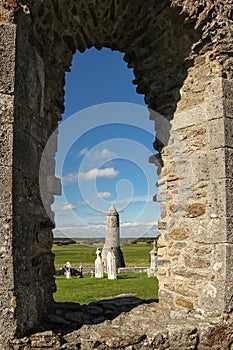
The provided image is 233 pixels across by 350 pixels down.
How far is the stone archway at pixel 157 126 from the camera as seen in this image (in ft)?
10.2

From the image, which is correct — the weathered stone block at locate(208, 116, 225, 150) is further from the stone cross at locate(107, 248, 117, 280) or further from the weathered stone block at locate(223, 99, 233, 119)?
the stone cross at locate(107, 248, 117, 280)

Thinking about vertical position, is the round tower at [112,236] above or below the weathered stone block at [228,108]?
below

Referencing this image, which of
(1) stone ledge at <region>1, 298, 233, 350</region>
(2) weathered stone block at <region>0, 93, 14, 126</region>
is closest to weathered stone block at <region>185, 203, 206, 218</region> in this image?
(1) stone ledge at <region>1, 298, 233, 350</region>

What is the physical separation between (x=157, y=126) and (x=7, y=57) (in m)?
2.47

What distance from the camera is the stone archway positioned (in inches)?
122

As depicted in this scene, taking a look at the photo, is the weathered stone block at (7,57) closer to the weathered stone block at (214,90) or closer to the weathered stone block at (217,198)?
the weathered stone block at (214,90)

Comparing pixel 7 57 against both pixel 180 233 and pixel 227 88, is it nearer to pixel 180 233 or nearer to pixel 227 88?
pixel 227 88

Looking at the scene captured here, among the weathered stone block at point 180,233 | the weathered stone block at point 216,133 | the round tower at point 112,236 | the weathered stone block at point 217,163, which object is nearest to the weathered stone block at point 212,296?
the weathered stone block at point 180,233

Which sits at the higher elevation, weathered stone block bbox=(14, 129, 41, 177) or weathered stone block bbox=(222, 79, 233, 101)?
weathered stone block bbox=(222, 79, 233, 101)

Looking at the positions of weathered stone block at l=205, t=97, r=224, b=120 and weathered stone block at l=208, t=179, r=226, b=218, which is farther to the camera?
weathered stone block at l=205, t=97, r=224, b=120

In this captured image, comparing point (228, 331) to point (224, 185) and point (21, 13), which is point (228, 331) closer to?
point (224, 185)

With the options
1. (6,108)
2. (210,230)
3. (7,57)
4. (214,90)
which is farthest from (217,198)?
(7,57)

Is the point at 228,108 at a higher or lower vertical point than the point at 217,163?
higher

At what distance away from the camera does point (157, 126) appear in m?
5.02
